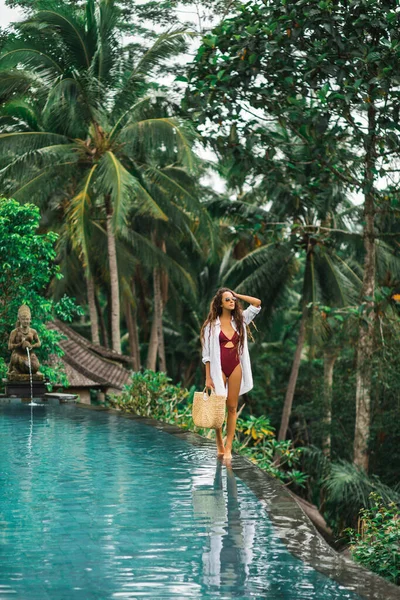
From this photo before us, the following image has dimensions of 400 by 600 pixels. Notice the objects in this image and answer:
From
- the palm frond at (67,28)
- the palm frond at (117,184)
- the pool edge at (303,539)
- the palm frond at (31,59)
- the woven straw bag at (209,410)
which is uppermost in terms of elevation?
the palm frond at (67,28)

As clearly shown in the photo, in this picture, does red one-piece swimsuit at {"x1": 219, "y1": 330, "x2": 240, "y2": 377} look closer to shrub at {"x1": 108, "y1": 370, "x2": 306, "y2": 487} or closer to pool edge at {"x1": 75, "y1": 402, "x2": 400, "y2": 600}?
pool edge at {"x1": 75, "y1": 402, "x2": 400, "y2": 600}

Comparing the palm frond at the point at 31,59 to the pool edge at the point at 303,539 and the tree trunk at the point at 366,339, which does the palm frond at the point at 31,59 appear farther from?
the pool edge at the point at 303,539

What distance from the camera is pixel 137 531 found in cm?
538

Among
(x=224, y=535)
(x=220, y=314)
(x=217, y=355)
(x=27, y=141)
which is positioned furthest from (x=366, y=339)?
(x=224, y=535)

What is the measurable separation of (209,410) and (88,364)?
11653 mm

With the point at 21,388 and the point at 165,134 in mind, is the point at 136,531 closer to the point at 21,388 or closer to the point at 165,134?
the point at 21,388

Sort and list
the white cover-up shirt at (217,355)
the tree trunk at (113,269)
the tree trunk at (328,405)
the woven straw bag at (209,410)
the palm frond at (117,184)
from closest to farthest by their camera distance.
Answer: the woven straw bag at (209,410), the white cover-up shirt at (217,355), the palm frond at (117,184), the tree trunk at (113,269), the tree trunk at (328,405)

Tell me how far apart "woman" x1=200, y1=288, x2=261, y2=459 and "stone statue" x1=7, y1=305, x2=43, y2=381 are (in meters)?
5.86

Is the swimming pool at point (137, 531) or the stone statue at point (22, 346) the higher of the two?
the stone statue at point (22, 346)

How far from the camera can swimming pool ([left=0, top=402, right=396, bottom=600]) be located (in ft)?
14.1

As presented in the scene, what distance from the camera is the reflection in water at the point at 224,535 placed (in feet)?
14.6

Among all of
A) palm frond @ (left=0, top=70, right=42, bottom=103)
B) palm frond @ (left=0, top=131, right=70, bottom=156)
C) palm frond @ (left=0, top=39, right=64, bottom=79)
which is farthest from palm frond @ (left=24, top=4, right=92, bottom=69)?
palm frond @ (left=0, top=131, right=70, bottom=156)

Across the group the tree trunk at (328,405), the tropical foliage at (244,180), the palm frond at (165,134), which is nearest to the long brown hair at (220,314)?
the tropical foliage at (244,180)

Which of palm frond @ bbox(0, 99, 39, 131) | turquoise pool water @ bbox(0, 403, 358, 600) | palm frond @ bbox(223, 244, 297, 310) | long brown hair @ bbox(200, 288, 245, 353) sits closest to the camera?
turquoise pool water @ bbox(0, 403, 358, 600)
